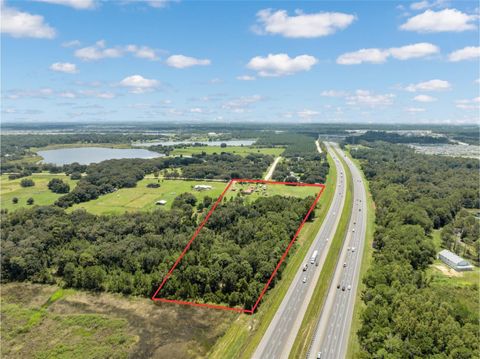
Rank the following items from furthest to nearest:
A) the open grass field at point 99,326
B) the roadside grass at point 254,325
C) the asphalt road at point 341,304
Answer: the open grass field at point 99,326 → the roadside grass at point 254,325 → the asphalt road at point 341,304

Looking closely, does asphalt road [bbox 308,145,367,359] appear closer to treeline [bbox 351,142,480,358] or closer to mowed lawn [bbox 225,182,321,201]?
treeline [bbox 351,142,480,358]

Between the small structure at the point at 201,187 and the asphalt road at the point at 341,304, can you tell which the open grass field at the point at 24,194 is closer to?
the small structure at the point at 201,187

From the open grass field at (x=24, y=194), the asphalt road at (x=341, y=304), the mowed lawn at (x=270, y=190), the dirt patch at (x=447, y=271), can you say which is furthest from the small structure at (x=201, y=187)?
the dirt patch at (x=447, y=271)

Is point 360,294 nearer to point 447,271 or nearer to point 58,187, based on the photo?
point 447,271

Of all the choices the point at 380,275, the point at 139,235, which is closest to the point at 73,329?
the point at 139,235

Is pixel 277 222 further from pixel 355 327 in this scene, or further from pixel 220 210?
pixel 355 327
